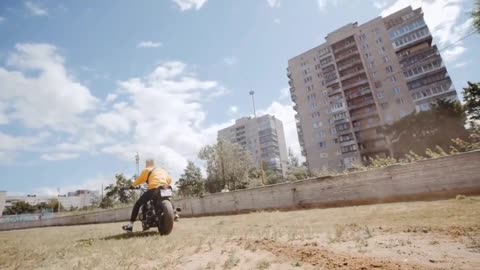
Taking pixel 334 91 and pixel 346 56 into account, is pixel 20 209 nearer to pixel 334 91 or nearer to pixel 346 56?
pixel 334 91

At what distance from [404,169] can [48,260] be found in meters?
9.85

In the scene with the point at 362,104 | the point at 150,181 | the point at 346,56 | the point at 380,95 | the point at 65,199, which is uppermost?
the point at 346,56

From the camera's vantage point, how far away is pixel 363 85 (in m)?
62.4

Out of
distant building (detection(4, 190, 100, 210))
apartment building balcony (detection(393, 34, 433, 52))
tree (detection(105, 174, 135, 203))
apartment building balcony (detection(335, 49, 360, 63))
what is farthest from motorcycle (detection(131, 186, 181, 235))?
distant building (detection(4, 190, 100, 210))

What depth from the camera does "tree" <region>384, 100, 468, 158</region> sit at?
39156 millimetres

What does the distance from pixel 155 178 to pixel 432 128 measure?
4765cm

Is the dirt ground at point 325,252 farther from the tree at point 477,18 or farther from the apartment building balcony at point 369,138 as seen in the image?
the apartment building balcony at point 369,138

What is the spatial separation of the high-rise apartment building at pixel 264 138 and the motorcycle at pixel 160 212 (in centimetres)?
9177

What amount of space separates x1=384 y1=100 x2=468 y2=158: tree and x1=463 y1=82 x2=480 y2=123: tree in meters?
6.23

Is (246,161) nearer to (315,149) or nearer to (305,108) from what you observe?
(315,149)

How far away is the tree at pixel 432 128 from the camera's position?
39156 mm

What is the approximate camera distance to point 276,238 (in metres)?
4.66

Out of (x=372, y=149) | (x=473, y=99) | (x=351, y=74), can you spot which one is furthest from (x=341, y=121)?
(x=473, y=99)

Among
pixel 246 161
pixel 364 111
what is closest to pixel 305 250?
pixel 246 161
